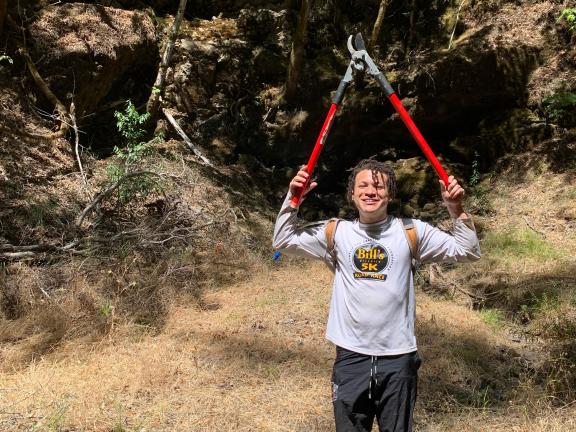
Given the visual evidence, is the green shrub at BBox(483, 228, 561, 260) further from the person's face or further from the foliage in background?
the person's face

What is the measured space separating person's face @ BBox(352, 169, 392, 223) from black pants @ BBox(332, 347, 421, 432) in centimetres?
63

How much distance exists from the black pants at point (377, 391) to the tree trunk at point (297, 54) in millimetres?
8514

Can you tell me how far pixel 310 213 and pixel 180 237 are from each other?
379 centimetres

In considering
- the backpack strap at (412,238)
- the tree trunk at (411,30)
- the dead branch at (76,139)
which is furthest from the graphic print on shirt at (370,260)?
the tree trunk at (411,30)

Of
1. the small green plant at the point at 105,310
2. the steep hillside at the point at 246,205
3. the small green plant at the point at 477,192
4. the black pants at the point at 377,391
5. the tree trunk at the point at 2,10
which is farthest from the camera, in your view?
the small green plant at the point at 477,192

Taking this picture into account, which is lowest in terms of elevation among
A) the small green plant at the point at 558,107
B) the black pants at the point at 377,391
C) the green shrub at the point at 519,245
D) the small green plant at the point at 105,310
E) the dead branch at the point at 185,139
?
the green shrub at the point at 519,245

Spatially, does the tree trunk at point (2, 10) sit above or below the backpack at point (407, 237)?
above

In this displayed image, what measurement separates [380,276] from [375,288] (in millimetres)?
58

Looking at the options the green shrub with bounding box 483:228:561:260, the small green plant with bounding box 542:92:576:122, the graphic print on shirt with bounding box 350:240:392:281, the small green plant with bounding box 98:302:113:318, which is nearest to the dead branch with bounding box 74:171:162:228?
the small green plant with bounding box 98:302:113:318

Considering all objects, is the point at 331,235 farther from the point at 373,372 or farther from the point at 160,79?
the point at 160,79

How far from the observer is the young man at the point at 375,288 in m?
2.04

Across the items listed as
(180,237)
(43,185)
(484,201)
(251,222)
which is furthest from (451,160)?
(43,185)

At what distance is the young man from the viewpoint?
6.70 ft

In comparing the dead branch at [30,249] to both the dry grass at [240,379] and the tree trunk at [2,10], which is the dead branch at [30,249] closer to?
the dry grass at [240,379]
